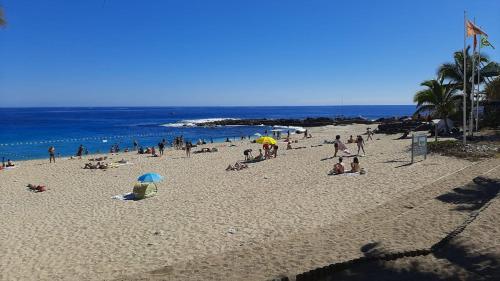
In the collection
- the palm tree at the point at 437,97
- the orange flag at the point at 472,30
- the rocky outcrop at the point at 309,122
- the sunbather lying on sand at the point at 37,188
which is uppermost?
the orange flag at the point at 472,30

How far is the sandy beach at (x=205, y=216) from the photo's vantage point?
899 cm

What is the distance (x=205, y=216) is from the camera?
41.5 feet

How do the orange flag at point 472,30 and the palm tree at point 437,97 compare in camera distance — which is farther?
the palm tree at point 437,97

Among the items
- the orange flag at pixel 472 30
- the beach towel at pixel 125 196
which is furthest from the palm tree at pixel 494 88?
the beach towel at pixel 125 196

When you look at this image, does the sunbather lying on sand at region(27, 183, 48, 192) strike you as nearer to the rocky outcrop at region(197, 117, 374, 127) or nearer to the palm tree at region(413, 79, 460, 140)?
the palm tree at region(413, 79, 460, 140)

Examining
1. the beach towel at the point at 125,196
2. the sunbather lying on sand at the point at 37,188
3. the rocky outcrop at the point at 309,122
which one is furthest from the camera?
the rocky outcrop at the point at 309,122

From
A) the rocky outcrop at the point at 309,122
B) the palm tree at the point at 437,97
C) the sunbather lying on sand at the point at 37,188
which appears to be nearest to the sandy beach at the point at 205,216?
the sunbather lying on sand at the point at 37,188

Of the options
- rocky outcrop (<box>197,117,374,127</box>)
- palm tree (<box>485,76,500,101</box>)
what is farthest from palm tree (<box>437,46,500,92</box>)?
rocky outcrop (<box>197,117,374,127</box>)

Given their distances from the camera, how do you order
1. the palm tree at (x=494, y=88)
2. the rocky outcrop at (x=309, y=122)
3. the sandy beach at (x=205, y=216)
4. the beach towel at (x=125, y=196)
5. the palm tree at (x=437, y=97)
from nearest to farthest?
the sandy beach at (x=205, y=216), the beach towel at (x=125, y=196), the palm tree at (x=437, y=97), the palm tree at (x=494, y=88), the rocky outcrop at (x=309, y=122)

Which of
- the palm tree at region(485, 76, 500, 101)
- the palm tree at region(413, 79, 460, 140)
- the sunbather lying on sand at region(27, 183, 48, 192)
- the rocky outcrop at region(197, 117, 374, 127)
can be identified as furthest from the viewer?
the rocky outcrop at region(197, 117, 374, 127)

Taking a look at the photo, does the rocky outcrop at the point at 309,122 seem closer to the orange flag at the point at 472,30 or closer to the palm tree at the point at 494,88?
the palm tree at the point at 494,88

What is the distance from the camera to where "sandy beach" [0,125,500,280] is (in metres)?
8.99

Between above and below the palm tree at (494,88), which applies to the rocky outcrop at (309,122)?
below

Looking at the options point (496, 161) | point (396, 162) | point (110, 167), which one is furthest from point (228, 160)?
point (496, 161)
